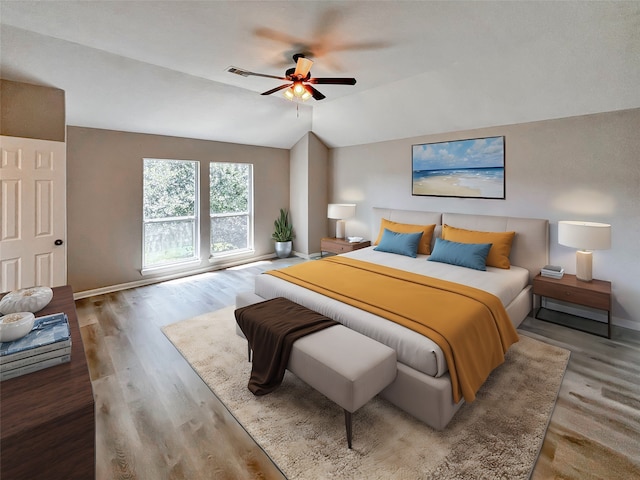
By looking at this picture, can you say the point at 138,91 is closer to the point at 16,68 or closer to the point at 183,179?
the point at 16,68

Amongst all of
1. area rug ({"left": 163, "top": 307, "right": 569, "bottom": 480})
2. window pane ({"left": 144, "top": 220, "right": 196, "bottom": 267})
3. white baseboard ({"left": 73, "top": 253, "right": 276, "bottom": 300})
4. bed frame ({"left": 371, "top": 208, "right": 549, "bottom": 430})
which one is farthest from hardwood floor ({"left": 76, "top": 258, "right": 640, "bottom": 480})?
window pane ({"left": 144, "top": 220, "right": 196, "bottom": 267})

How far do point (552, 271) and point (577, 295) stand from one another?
36 cm

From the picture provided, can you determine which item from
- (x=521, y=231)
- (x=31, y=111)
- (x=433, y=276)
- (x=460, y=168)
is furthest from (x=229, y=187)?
(x=521, y=231)

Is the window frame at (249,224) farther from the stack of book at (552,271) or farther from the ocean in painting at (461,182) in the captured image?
the stack of book at (552,271)

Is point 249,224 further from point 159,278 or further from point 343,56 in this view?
point 343,56

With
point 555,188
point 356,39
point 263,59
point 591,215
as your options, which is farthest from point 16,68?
point 591,215

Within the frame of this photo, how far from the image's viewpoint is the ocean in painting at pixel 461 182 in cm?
434

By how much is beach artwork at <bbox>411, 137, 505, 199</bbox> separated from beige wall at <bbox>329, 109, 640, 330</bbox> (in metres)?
0.10

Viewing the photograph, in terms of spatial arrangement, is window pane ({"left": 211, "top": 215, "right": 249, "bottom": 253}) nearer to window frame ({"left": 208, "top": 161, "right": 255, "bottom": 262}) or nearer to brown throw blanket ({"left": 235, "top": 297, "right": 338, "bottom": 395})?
window frame ({"left": 208, "top": 161, "right": 255, "bottom": 262})

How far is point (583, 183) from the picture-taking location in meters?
3.65

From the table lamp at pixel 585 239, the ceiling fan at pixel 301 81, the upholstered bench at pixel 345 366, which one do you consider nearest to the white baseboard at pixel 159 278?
the ceiling fan at pixel 301 81

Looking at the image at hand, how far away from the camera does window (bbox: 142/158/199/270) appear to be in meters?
5.15

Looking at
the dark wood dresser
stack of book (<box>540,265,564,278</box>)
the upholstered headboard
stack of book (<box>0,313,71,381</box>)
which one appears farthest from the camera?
the upholstered headboard

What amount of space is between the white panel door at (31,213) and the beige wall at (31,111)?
29 cm
